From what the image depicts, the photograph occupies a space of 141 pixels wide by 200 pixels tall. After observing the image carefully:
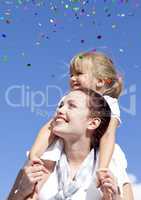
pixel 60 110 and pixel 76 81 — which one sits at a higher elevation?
pixel 76 81

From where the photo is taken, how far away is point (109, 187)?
414 centimetres

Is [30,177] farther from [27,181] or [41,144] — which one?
[41,144]

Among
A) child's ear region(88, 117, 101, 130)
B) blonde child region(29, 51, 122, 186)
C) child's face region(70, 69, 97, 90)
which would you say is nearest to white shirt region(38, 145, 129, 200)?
blonde child region(29, 51, 122, 186)

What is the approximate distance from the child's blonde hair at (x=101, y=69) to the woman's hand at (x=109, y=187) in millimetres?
1629

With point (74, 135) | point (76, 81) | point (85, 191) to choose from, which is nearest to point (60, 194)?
point (85, 191)

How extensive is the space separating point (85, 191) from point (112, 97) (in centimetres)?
148

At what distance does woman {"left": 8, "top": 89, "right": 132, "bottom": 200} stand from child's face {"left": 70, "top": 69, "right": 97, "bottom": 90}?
484 millimetres

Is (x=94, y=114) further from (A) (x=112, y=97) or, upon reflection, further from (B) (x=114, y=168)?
(A) (x=112, y=97)

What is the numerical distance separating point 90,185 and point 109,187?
404 millimetres

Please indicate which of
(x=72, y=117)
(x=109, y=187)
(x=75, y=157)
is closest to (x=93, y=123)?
(x=72, y=117)

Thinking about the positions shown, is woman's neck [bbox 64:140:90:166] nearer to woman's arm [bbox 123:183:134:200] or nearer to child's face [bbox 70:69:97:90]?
woman's arm [bbox 123:183:134:200]

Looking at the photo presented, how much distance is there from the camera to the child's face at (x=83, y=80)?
5.50 metres

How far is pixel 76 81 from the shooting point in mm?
5531

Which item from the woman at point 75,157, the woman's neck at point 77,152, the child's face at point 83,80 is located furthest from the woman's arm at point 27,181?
the child's face at point 83,80
